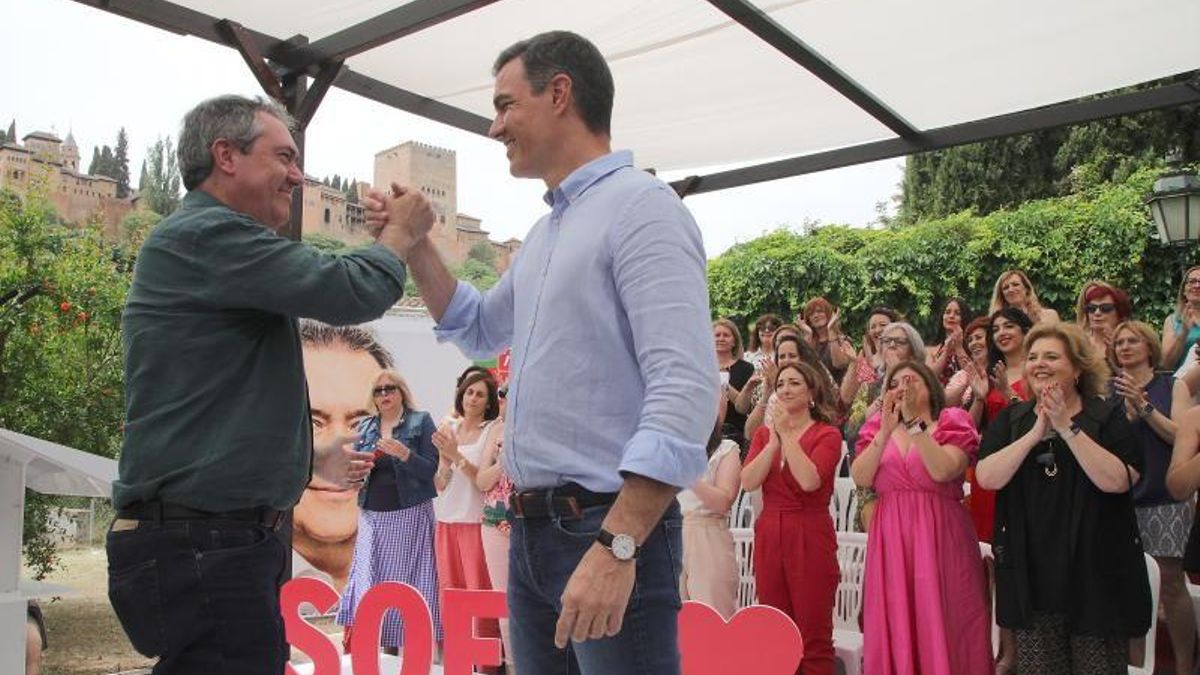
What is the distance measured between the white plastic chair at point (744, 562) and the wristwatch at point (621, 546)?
3619 mm

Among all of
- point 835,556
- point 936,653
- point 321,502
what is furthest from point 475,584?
point 936,653

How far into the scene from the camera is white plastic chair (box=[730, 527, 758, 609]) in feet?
16.5

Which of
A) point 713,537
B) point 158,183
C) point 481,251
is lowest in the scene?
point 713,537

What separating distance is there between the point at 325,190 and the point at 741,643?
7.16 meters

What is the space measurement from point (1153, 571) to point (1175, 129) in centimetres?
1477

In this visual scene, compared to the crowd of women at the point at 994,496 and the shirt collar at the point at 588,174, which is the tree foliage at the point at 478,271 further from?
the shirt collar at the point at 588,174

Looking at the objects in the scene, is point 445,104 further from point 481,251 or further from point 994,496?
point 481,251

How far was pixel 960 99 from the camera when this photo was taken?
5.54m

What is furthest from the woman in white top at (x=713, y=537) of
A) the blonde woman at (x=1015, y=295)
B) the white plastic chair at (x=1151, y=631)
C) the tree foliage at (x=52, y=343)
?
the tree foliage at (x=52, y=343)

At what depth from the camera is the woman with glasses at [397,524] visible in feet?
18.3

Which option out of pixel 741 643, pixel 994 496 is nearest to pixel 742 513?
pixel 994 496

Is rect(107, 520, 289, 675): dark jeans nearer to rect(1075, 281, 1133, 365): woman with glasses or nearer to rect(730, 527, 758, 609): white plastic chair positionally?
rect(730, 527, 758, 609): white plastic chair

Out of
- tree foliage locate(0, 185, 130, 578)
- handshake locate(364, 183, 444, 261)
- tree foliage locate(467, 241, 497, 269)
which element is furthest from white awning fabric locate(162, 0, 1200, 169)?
tree foliage locate(0, 185, 130, 578)

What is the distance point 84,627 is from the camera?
921 centimetres
